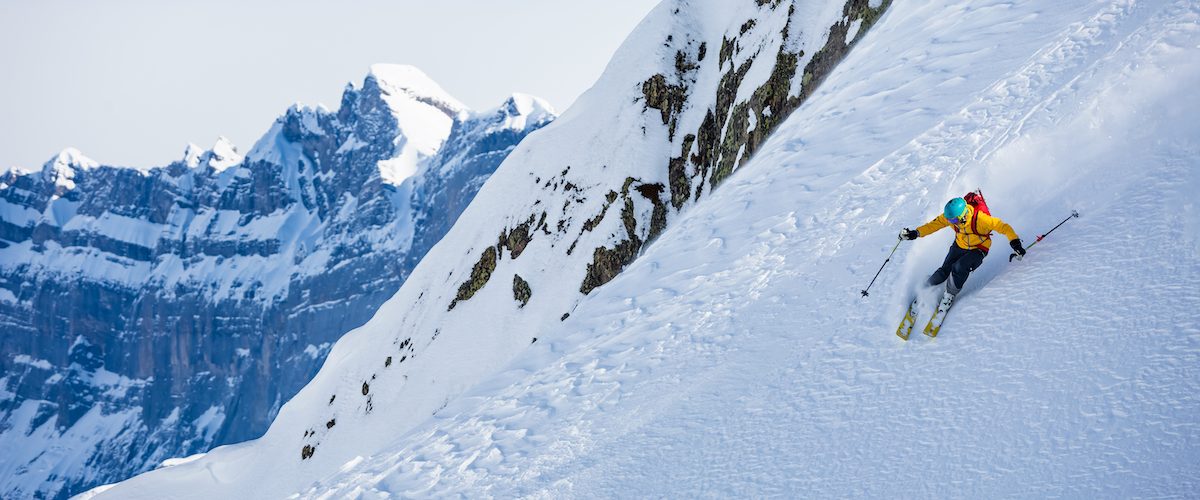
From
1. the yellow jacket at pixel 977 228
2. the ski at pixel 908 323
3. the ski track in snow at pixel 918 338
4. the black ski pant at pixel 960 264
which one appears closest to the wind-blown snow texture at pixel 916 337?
Answer: the ski track in snow at pixel 918 338

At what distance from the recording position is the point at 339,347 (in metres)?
49.1

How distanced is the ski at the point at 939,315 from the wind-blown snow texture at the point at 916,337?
187mm

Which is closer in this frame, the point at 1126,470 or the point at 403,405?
the point at 1126,470

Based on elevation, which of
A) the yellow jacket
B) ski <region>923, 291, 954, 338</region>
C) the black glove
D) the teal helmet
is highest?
the teal helmet

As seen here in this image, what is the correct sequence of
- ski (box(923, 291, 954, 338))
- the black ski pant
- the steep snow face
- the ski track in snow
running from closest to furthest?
the ski track in snow, ski (box(923, 291, 954, 338)), the black ski pant, the steep snow face

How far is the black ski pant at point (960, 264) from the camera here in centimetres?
813

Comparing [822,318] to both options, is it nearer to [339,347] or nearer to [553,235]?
[553,235]

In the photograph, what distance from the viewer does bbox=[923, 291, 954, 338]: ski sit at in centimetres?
798

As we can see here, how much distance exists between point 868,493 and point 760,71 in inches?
1022

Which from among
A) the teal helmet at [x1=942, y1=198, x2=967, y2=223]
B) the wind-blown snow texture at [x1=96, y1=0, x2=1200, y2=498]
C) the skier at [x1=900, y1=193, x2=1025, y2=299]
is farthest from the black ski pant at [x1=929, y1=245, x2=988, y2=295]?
the teal helmet at [x1=942, y1=198, x2=967, y2=223]

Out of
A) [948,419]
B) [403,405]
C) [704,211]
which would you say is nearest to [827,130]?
[704,211]

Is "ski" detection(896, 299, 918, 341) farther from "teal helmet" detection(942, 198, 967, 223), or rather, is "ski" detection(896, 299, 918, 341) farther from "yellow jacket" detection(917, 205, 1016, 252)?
"teal helmet" detection(942, 198, 967, 223)

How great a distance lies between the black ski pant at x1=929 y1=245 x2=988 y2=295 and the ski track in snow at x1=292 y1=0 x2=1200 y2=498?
0.29m

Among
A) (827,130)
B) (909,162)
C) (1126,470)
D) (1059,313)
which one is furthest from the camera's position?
(827,130)
